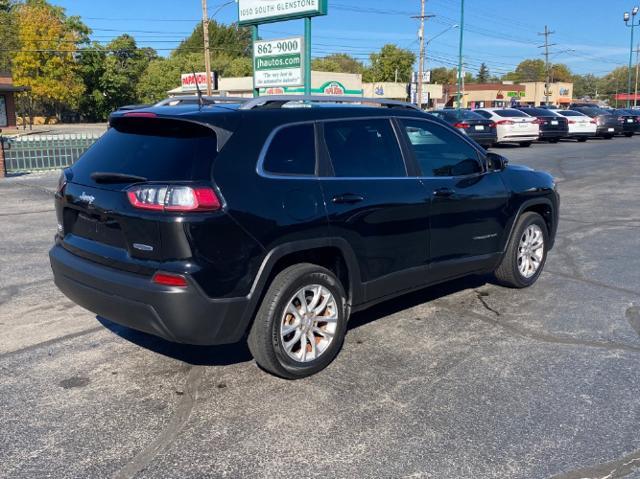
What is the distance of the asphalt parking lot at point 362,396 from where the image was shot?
3.20 m

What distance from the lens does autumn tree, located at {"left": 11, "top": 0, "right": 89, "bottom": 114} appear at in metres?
57.4

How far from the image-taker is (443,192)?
5020 millimetres

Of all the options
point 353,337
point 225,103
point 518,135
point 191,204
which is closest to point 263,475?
point 191,204

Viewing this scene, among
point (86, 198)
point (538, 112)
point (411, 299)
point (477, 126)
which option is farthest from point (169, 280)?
point (538, 112)

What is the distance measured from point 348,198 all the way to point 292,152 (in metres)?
0.51

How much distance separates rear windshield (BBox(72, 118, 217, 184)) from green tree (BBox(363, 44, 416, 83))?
10781 centimetres

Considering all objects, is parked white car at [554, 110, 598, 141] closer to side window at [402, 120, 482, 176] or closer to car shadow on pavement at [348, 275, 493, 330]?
car shadow on pavement at [348, 275, 493, 330]

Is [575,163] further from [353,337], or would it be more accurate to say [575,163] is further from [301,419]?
[301,419]

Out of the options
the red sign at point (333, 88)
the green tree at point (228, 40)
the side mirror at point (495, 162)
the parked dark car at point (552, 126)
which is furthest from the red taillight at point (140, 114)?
the green tree at point (228, 40)

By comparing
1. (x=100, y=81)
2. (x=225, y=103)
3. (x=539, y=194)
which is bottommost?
(x=539, y=194)

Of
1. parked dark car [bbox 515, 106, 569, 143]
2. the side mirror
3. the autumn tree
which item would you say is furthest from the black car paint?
the autumn tree

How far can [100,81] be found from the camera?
7188 centimetres

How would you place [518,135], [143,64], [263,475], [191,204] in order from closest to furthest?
[263,475] → [191,204] → [518,135] → [143,64]

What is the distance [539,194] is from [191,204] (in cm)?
390
